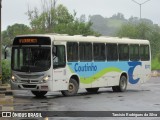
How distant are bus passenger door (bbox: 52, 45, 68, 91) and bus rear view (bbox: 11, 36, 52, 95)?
0.36 meters

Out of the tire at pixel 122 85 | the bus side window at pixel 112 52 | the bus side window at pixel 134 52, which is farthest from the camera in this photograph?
the bus side window at pixel 134 52

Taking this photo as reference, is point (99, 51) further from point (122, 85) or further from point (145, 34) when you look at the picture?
point (145, 34)

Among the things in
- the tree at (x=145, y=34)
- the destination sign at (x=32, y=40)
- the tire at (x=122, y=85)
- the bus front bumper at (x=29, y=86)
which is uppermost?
the tree at (x=145, y=34)

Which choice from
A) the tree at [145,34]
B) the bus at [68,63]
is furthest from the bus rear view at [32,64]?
the tree at [145,34]

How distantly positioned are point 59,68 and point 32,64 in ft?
4.13

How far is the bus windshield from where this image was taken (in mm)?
24375

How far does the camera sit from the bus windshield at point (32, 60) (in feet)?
80.0

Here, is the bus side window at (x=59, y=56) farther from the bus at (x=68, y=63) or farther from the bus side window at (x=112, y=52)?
the bus side window at (x=112, y=52)

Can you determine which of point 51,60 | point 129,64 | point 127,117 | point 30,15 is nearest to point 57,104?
point 51,60

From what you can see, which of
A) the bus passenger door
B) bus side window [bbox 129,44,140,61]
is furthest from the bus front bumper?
bus side window [bbox 129,44,140,61]

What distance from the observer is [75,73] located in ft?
86.1

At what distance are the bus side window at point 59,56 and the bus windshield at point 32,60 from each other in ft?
1.03

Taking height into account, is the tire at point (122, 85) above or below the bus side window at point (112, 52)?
below

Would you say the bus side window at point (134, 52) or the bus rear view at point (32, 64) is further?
the bus side window at point (134, 52)
